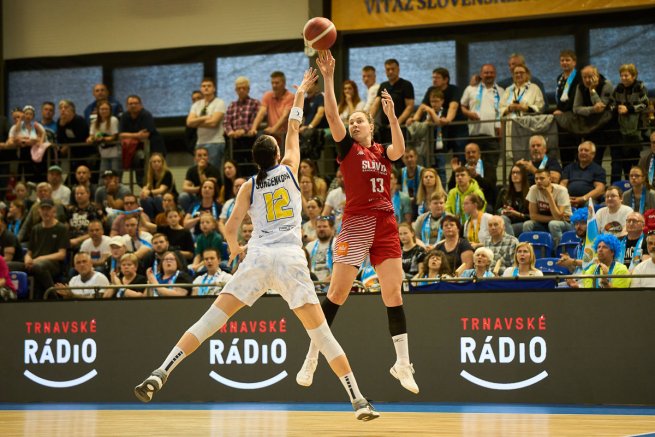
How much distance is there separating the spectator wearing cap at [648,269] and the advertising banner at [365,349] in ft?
1.66

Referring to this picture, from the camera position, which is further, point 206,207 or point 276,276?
point 206,207

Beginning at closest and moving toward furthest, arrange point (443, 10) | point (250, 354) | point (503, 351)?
point (503, 351) < point (250, 354) < point (443, 10)

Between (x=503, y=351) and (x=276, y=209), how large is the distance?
4.52 metres

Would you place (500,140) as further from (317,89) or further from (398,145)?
(398,145)

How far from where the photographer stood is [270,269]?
8203 millimetres

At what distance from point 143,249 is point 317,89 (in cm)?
453

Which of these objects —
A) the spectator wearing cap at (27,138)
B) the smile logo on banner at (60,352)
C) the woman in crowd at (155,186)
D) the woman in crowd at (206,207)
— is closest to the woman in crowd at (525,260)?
the woman in crowd at (206,207)

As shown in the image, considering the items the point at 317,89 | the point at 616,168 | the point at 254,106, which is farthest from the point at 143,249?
the point at 616,168

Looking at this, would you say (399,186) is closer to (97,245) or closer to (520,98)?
(520,98)

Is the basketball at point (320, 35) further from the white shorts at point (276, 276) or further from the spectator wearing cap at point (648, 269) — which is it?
the spectator wearing cap at point (648, 269)

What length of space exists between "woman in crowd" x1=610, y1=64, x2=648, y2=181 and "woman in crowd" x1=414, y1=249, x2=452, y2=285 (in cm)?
366

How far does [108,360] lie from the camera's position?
1320 centimetres

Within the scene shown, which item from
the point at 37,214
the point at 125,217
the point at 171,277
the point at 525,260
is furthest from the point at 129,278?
the point at 525,260

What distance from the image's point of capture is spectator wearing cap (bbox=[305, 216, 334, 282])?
13.6 m
